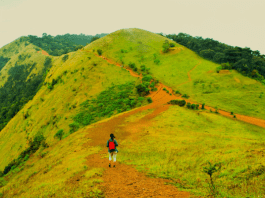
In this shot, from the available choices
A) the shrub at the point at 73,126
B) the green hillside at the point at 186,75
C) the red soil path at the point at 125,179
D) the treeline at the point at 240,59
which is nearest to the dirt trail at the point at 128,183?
the red soil path at the point at 125,179

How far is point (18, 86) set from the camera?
337 ft

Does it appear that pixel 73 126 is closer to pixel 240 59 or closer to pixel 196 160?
pixel 196 160

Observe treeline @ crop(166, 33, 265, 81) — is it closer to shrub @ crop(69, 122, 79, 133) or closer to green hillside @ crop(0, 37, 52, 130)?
shrub @ crop(69, 122, 79, 133)

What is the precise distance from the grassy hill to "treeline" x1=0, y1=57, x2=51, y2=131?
3344 cm

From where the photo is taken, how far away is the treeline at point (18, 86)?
278ft

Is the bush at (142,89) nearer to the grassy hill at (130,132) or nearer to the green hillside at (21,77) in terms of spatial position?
the grassy hill at (130,132)

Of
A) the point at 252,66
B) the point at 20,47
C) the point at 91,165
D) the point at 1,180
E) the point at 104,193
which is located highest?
the point at 20,47

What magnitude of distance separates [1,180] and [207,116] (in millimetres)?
32798

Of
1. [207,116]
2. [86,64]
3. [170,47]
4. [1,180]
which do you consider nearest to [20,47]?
[86,64]

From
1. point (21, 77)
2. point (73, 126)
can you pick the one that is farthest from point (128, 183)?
point (21, 77)

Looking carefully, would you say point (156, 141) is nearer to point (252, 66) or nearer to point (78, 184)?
point (78, 184)

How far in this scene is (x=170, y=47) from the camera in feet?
245

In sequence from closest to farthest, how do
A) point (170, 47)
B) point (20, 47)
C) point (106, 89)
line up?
point (106, 89) < point (170, 47) < point (20, 47)

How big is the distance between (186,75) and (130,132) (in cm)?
4046
